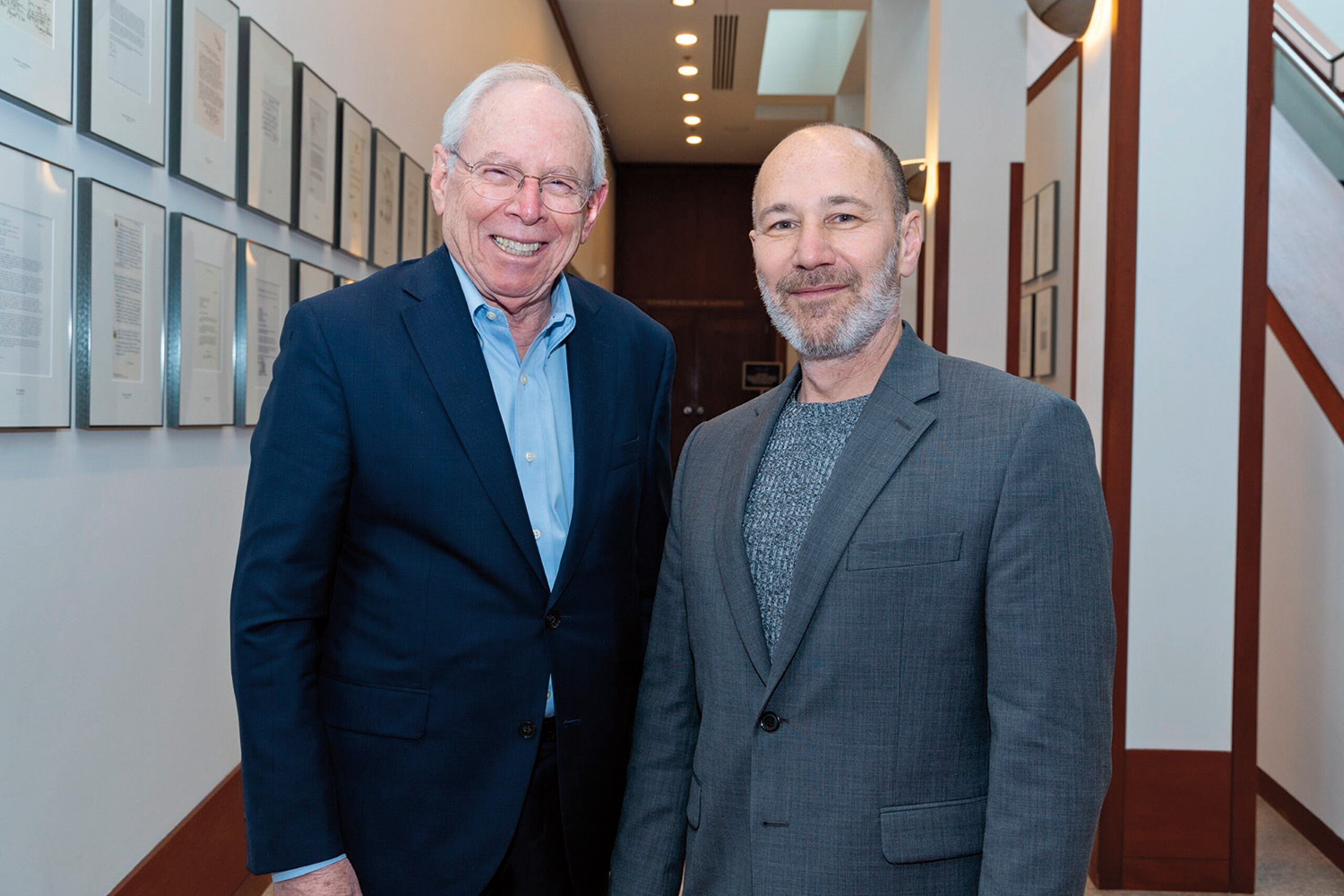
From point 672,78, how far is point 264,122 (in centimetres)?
701

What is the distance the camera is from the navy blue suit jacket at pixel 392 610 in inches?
54.4

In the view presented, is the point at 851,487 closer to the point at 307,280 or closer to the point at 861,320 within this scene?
the point at 861,320

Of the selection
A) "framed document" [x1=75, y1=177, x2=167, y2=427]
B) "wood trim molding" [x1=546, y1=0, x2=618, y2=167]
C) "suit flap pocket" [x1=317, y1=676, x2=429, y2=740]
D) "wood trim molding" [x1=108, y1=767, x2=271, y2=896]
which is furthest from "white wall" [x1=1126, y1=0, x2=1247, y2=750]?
"wood trim molding" [x1=546, y1=0, x2=618, y2=167]

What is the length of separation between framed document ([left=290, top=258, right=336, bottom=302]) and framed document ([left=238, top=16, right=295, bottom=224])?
0.19 m

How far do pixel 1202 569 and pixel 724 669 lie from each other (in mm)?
2430

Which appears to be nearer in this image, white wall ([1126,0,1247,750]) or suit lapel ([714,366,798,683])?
suit lapel ([714,366,798,683])

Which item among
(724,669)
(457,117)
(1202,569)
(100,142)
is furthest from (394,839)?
(1202,569)

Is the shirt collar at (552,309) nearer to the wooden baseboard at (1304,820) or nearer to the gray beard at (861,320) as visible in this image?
the gray beard at (861,320)

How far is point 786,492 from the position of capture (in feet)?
4.88

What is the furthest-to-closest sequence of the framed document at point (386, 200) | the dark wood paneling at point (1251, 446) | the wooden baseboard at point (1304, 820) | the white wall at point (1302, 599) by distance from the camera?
the framed document at point (386, 200), the white wall at point (1302, 599), the wooden baseboard at point (1304, 820), the dark wood paneling at point (1251, 446)

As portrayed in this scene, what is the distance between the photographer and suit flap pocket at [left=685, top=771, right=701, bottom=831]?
1.50 m

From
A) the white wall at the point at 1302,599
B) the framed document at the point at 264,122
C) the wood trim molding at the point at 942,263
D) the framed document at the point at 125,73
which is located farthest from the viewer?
the wood trim molding at the point at 942,263

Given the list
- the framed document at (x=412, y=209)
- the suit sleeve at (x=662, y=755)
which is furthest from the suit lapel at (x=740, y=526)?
the framed document at (x=412, y=209)

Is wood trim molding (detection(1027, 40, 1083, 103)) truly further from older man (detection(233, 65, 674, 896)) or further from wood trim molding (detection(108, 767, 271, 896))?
wood trim molding (detection(108, 767, 271, 896))
